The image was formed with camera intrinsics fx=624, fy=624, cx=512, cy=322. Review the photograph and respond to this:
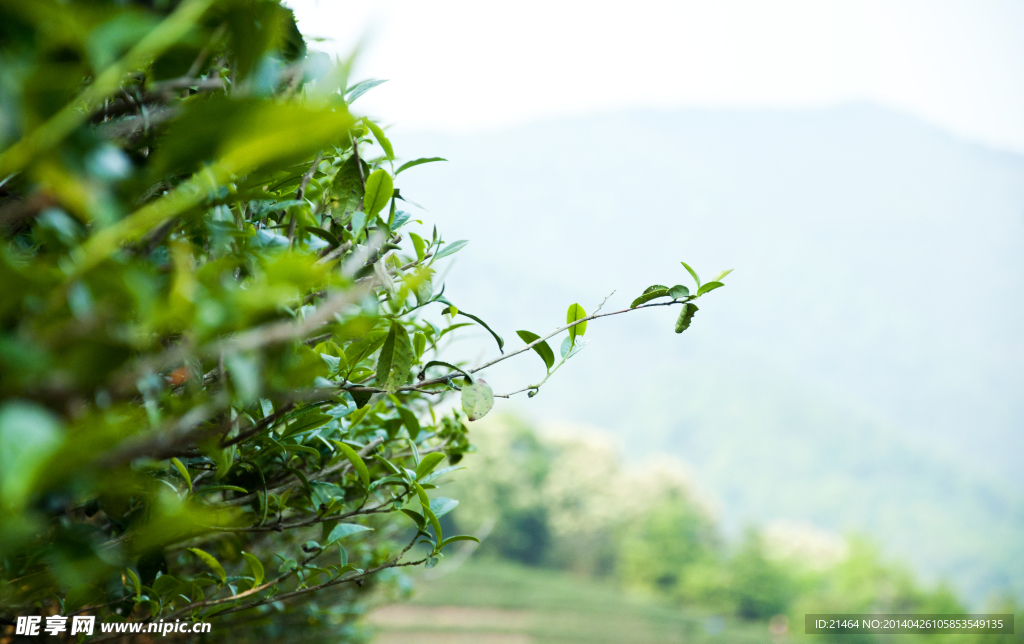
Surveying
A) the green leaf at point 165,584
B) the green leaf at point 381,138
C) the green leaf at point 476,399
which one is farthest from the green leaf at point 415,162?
the green leaf at point 165,584

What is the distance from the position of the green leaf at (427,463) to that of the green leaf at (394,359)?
170 millimetres

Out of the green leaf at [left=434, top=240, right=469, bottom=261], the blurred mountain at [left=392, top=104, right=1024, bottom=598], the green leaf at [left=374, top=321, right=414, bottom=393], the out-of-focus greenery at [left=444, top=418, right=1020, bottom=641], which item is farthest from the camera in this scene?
the blurred mountain at [left=392, top=104, right=1024, bottom=598]

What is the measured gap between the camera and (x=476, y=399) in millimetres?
533

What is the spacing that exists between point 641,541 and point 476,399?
726 inches

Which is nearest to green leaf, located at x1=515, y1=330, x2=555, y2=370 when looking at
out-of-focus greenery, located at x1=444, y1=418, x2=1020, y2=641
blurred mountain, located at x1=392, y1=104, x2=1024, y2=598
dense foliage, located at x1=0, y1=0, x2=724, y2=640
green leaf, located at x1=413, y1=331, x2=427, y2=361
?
dense foliage, located at x1=0, y1=0, x2=724, y2=640

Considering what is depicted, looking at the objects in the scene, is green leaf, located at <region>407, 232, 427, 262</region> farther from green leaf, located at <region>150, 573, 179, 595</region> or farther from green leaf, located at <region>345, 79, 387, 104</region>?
green leaf, located at <region>150, 573, 179, 595</region>

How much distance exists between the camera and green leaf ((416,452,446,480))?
25.7 inches

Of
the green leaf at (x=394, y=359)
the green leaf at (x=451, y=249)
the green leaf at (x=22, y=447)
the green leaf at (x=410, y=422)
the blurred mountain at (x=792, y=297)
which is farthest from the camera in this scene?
the blurred mountain at (x=792, y=297)

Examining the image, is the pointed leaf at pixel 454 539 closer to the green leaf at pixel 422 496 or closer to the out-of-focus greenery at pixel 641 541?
the green leaf at pixel 422 496

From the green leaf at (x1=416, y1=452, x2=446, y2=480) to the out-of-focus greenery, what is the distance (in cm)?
1520

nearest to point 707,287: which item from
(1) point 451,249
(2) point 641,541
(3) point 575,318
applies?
(3) point 575,318

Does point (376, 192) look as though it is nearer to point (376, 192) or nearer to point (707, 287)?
point (376, 192)

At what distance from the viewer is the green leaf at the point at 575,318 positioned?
559mm

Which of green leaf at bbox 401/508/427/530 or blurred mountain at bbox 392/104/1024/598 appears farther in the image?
blurred mountain at bbox 392/104/1024/598
